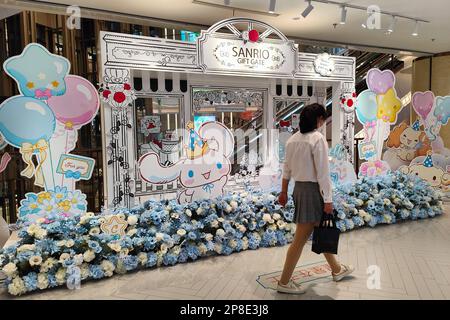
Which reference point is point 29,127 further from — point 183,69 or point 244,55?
point 244,55

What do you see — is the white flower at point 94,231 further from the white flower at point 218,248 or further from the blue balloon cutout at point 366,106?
the blue balloon cutout at point 366,106

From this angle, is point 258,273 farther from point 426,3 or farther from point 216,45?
point 426,3

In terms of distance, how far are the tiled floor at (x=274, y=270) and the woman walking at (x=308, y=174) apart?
1.50 feet

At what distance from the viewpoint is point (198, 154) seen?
436cm

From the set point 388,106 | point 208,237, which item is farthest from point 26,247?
point 388,106

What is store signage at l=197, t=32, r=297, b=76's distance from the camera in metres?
4.52

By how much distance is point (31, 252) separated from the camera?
3.18 metres

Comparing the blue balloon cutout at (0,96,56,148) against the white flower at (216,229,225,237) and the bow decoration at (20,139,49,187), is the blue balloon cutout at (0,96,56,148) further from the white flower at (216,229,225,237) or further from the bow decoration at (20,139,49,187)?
the white flower at (216,229,225,237)

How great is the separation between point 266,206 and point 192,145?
114 centimetres

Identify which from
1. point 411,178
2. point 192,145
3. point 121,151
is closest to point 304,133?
point 192,145

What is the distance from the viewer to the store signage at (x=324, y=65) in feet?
17.7

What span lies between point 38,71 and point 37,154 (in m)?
0.82

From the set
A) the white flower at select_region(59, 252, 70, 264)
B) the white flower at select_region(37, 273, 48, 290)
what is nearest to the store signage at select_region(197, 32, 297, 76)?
the white flower at select_region(59, 252, 70, 264)

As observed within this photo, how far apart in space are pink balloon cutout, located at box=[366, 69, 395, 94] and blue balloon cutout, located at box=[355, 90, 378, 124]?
10 centimetres
